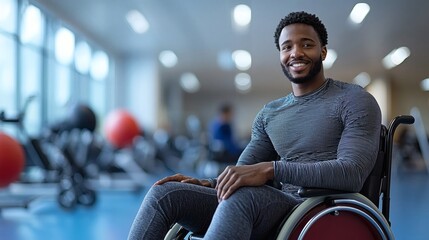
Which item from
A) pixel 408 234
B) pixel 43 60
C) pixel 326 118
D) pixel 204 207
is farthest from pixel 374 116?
pixel 43 60

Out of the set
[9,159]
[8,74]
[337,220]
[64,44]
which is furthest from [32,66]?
[337,220]

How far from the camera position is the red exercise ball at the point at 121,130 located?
4.68 metres

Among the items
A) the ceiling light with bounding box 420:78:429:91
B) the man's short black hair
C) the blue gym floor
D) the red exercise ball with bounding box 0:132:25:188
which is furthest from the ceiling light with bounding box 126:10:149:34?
the man's short black hair

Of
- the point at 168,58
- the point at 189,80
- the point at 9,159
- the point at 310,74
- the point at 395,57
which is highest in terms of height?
the point at 168,58

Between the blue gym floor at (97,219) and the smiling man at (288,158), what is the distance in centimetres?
149

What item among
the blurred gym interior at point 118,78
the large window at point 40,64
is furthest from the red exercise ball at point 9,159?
the large window at point 40,64

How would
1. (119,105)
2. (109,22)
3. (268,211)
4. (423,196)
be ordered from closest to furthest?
(268,211)
(423,196)
(109,22)
(119,105)

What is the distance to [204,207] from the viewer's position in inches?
49.6

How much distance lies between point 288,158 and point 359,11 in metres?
0.67

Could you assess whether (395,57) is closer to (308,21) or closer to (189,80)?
(308,21)

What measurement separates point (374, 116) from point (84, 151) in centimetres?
361

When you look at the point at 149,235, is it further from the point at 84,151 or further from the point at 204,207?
the point at 84,151

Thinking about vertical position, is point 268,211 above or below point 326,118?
below

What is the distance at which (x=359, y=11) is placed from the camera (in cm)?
162
